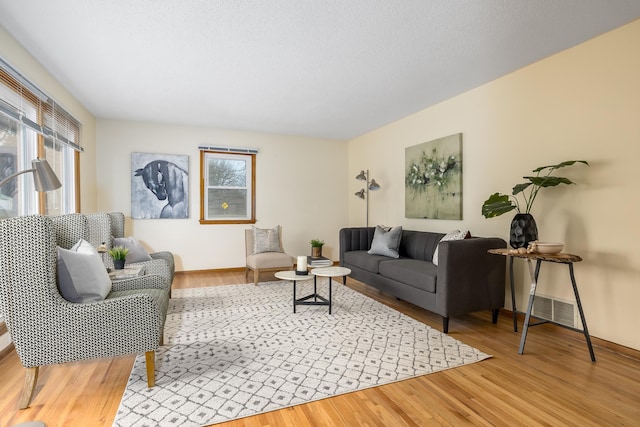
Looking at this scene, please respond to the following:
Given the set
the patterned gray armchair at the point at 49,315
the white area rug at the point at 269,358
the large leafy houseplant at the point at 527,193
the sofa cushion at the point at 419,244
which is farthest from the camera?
the sofa cushion at the point at 419,244

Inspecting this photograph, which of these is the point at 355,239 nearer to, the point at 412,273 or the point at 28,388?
the point at 412,273

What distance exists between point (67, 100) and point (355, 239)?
4012 mm

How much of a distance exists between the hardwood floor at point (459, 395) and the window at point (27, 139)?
1313mm

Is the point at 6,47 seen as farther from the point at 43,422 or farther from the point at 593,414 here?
the point at 593,414

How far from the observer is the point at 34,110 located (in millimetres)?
3072

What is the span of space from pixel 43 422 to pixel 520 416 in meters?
2.50

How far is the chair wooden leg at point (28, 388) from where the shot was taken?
5.93 feet

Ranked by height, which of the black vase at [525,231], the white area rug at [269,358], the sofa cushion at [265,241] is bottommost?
the white area rug at [269,358]

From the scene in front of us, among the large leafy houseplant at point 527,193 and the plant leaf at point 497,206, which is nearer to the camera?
the large leafy houseplant at point 527,193

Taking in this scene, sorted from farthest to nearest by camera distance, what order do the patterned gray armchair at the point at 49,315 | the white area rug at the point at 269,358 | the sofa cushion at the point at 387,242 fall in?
the sofa cushion at the point at 387,242
the white area rug at the point at 269,358
the patterned gray armchair at the point at 49,315

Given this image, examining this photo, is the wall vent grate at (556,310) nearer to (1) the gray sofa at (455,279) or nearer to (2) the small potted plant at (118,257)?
(1) the gray sofa at (455,279)

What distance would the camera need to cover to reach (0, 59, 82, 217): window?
2.61 m

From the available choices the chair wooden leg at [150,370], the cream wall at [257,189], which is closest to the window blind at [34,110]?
the cream wall at [257,189]

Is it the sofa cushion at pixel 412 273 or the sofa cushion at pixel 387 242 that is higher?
the sofa cushion at pixel 387 242
